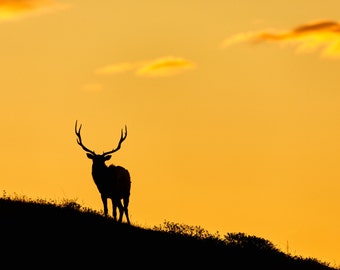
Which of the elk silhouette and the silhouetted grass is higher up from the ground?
the elk silhouette

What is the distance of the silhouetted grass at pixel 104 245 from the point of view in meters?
32.2

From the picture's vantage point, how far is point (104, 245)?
34.3 meters

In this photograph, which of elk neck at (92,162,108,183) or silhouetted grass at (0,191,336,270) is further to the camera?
elk neck at (92,162,108,183)

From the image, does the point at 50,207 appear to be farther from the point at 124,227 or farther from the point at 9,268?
the point at 9,268

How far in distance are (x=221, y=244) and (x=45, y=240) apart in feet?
25.8

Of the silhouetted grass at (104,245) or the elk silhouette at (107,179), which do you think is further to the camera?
the elk silhouette at (107,179)

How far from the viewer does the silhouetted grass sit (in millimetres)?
32156

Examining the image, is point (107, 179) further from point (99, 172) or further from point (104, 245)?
point (104, 245)

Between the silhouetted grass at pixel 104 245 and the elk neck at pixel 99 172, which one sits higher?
the elk neck at pixel 99 172

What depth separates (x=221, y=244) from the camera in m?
38.7

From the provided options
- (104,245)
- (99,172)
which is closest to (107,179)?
(99,172)

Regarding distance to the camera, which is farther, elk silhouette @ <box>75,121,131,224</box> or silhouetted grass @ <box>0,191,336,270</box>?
elk silhouette @ <box>75,121,131,224</box>

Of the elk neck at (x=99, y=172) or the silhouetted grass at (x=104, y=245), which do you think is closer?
the silhouetted grass at (x=104, y=245)

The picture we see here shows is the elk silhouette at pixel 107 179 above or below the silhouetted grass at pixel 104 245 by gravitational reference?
above
